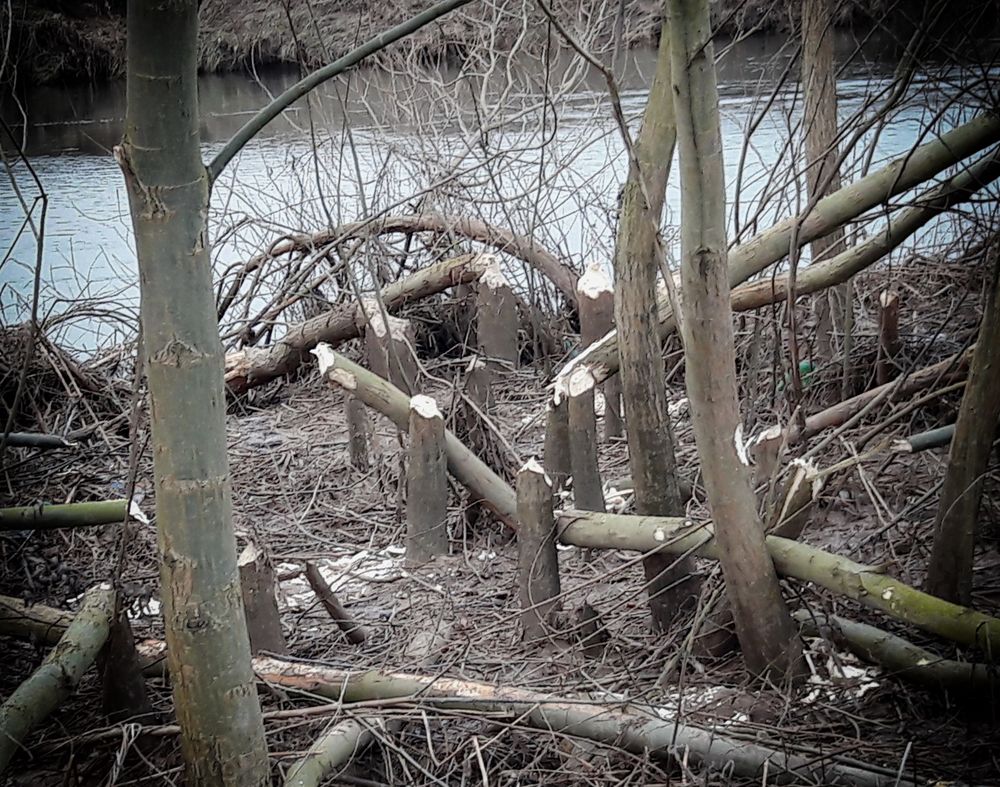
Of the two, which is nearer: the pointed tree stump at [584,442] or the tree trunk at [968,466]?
the tree trunk at [968,466]

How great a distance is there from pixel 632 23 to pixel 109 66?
9174 millimetres

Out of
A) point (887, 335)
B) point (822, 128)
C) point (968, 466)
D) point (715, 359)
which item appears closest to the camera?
point (715, 359)

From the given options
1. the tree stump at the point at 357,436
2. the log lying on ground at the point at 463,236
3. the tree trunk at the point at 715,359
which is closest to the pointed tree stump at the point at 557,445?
the tree stump at the point at 357,436

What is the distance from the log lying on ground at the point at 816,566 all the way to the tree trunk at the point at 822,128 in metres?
1.75

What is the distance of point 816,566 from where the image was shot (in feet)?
9.00

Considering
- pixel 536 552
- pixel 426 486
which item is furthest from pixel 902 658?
pixel 426 486

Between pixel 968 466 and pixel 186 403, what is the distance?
1911mm

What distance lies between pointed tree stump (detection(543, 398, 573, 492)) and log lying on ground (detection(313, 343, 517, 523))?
0.68 feet

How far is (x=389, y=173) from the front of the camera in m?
7.25

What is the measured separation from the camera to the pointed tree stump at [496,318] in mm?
6102

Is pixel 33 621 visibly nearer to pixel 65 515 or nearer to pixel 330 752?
pixel 65 515

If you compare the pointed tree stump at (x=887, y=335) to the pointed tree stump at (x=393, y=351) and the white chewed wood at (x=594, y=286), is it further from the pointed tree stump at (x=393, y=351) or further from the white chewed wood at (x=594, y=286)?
the pointed tree stump at (x=393, y=351)

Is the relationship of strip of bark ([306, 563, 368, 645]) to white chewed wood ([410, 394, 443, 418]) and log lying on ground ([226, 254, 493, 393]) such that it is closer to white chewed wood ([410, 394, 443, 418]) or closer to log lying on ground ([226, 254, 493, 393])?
white chewed wood ([410, 394, 443, 418])

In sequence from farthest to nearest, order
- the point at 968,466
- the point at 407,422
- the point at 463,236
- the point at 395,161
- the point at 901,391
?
1. the point at 395,161
2. the point at 463,236
3. the point at 407,422
4. the point at 901,391
5. the point at 968,466
